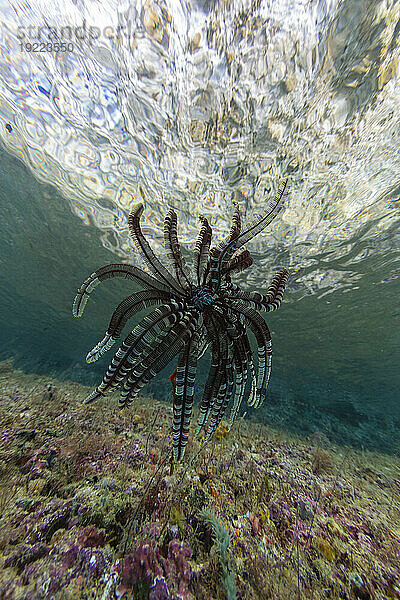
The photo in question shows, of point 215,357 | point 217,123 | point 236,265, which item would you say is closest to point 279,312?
point 217,123

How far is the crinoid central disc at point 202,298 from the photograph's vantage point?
3.43 m

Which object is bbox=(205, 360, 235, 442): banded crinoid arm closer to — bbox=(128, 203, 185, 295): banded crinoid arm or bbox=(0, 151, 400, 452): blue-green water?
bbox=(128, 203, 185, 295): banded crinoid arm

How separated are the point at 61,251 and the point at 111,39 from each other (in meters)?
14.9

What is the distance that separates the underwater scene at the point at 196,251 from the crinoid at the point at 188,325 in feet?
0.10

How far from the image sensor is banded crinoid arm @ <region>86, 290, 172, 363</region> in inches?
134

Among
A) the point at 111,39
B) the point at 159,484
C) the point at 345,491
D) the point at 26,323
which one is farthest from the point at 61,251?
the point at 26,323

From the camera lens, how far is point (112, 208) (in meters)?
10.6

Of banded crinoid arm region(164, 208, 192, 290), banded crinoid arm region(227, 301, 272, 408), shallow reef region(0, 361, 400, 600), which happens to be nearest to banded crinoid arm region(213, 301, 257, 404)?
banded crinoid arm region(227, 301, 272, 408)

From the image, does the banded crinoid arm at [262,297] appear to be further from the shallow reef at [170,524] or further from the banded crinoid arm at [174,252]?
the shallow reef at [170,524]

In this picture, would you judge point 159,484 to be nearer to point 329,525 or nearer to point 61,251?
point 329,525

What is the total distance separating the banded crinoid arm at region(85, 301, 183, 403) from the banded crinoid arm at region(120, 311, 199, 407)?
0.07 meters

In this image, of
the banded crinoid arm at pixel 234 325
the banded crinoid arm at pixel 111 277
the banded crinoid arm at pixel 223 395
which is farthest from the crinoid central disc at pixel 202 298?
the banded crinoid arm at pixel 223 395

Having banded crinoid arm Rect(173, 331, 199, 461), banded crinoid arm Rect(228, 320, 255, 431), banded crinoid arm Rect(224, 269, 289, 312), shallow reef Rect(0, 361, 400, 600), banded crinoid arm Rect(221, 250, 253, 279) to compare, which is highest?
banded crinoid arm Rect(221, 250, 253, 279)

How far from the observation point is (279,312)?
18.4 m
